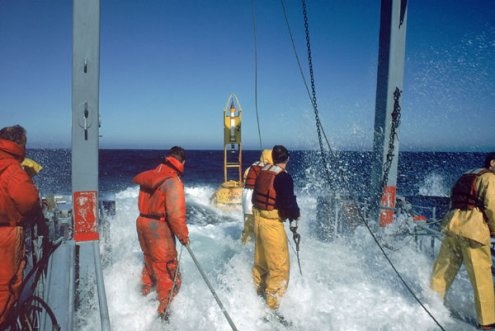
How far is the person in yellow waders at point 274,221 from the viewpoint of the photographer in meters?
3.92

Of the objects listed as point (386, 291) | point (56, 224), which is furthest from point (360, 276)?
point (56, 224)

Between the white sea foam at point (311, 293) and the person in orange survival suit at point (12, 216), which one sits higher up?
the person in orange survival suit at point (12, 216)

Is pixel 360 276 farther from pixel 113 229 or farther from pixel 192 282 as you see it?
pixel 113 229

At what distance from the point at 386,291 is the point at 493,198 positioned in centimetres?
193

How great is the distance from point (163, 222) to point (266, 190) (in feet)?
4.19

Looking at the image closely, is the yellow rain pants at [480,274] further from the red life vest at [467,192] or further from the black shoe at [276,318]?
the black shoe at [276,318]

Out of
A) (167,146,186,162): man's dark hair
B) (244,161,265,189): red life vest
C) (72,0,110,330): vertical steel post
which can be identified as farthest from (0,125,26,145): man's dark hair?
(244,161,265,189): red life vest

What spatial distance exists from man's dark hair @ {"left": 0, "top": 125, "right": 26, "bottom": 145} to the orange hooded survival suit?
11 cm

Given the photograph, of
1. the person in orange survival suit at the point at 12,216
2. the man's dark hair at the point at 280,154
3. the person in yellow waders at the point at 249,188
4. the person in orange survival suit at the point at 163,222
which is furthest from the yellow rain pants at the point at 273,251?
the person in orange survival suit at the point at 12,216

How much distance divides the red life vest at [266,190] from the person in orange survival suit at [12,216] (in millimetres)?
2319

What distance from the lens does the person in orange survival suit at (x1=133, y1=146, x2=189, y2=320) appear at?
12.0 ft

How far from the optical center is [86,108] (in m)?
3.83

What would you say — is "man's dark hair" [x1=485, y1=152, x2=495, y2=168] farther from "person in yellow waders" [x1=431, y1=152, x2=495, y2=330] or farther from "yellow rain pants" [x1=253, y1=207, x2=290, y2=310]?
"yellow rain pants" [x1=253, y1=207, x2=290, y2=310]

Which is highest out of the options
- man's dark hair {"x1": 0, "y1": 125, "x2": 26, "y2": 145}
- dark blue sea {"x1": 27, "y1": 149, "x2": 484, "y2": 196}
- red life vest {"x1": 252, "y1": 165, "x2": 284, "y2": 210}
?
man's dark hair {"x1": 0, "y1": 125, "x2": 26, "y2": 145}
